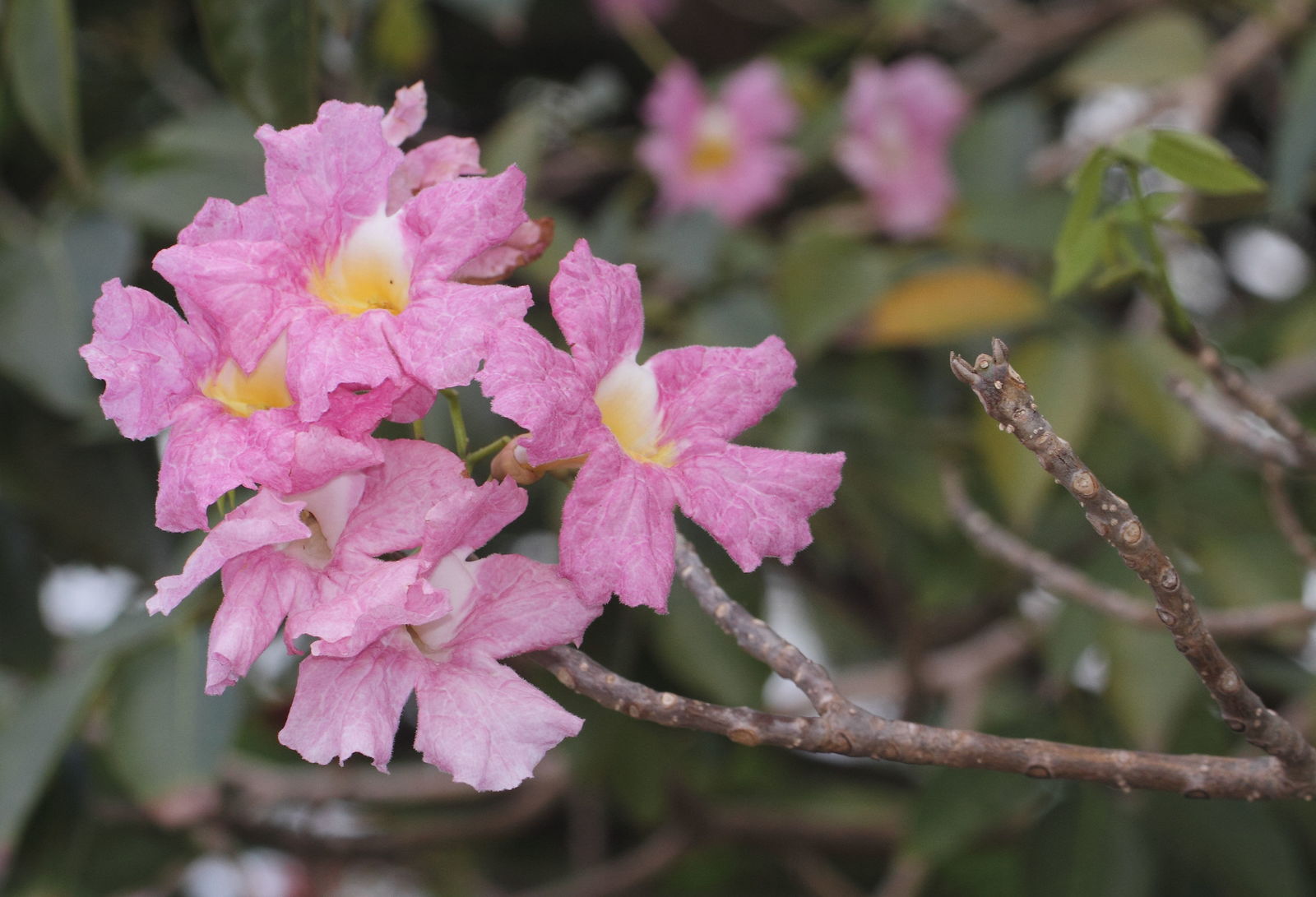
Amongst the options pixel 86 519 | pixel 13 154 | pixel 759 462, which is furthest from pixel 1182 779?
pixel 13 154

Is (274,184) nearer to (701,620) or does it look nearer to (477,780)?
(477,780)

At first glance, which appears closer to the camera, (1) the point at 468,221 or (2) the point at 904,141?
(1) the point at 468,221

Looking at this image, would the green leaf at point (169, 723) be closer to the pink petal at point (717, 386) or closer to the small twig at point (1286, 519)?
the pink petal at point (717, 386)

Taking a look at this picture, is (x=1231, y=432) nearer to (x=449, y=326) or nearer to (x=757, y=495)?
(x=757, y=495)

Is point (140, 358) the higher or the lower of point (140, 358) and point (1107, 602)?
the higher

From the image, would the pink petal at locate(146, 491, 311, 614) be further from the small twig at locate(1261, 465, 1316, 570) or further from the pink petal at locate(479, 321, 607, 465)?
the small twig at locate(1261, 465, 1316, 570)

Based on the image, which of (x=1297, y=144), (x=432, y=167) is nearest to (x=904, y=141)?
(x=1297, y=144)
